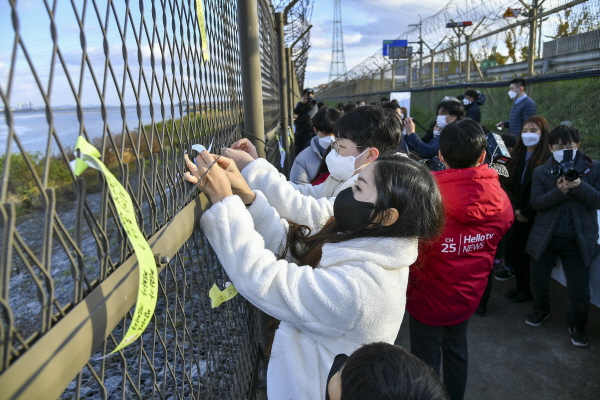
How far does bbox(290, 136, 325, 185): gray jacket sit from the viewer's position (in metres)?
3.64

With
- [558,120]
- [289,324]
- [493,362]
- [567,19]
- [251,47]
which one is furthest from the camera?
[567,19]

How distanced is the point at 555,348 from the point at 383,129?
2.41 m

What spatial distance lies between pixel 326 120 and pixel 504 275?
2679 mm

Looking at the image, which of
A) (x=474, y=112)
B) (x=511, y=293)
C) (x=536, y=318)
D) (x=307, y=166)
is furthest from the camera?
(x=474, y=112)

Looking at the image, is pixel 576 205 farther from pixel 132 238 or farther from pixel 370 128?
pixel 132 238

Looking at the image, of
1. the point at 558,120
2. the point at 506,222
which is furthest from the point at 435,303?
the point at 558,120

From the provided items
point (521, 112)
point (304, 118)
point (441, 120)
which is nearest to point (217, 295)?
point (441, 120)

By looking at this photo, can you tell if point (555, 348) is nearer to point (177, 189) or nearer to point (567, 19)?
point (177, 189)

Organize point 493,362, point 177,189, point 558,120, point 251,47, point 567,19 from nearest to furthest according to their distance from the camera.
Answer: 1. point 177,189
2. point 251,47
3. point 493,362
4. point 558,120
5. point 567,19

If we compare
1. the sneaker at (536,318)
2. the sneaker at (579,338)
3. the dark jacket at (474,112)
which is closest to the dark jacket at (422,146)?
the dark jacket at (474,112)

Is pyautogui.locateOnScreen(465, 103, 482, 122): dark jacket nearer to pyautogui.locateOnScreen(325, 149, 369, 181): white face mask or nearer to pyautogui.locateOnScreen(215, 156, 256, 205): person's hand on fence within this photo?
pyautogui.locateOnScreen(325, 149, 369, 181): white face mask

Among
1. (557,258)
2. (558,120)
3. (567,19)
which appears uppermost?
(567,19)

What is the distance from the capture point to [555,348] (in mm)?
3559

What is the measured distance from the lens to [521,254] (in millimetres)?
4352
